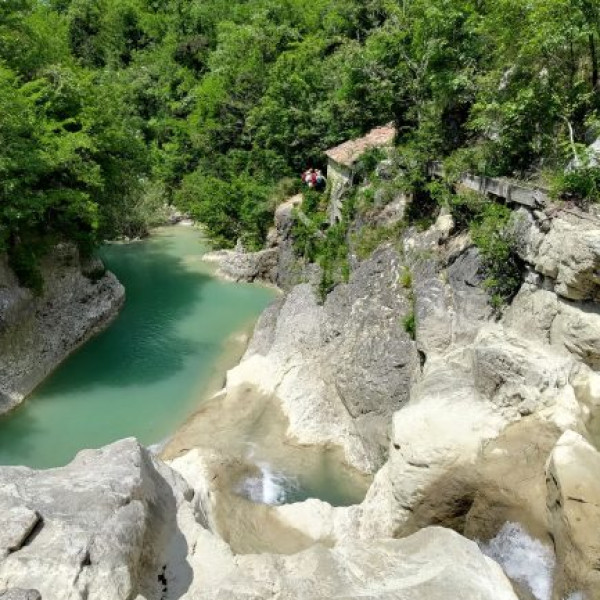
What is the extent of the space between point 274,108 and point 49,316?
17.0 meters

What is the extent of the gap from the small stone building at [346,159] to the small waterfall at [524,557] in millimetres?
14453

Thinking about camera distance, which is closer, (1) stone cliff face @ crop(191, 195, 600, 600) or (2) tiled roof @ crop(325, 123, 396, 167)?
(1) stone cliff face @ crop(191, 195, 600, 600)

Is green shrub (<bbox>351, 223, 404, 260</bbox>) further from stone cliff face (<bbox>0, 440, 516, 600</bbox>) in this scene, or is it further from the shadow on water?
stone cliff face (<bbox>0, 440, 516, 600</bbox>)

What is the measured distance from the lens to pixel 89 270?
23.0m

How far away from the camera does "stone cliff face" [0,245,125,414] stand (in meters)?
17.2

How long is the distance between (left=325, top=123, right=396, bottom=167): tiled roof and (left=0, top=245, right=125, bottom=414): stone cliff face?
1140cm

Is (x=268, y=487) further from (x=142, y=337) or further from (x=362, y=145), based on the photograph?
(x=362, y=145)

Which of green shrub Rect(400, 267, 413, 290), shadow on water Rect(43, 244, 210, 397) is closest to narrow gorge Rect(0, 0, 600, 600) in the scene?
shadow on water Rect(43, 244, 210, 397)

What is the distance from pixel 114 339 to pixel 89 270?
3.75 metres

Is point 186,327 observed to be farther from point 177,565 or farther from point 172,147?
point 172,147

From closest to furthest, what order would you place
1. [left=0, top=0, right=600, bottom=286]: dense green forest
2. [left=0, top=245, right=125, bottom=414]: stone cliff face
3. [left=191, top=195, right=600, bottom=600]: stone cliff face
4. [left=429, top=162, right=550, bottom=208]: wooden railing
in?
[left=191, top=195, right=600, bottom=600]: stone cliff face
[left=429, top=162, right=550, bottom=208]: wooden railing
[left=0, top=0, right=600, bottom=286]: dense green forest
[left=0, top=245, right=125, bottom=414]: stone cliff face

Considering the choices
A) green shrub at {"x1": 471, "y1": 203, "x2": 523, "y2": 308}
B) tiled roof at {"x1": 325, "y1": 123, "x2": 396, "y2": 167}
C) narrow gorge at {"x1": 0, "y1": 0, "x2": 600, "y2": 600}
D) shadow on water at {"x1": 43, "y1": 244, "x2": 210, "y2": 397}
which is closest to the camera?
narrow gorge at {"x1": 0, "y1": 0, "x2": 600, "y2": 600}

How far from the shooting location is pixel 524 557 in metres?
8.77

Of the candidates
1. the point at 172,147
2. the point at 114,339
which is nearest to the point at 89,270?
the point at 114,339
